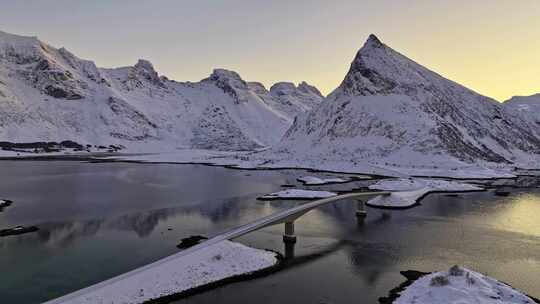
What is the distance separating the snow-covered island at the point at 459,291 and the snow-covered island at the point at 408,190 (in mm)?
38593

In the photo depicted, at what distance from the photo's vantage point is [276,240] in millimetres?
46875

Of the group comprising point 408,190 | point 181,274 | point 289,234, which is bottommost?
point 181,274

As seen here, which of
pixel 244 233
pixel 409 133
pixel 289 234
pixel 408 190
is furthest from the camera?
pixel 409 133

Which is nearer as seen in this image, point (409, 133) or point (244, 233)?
point (244, 233)

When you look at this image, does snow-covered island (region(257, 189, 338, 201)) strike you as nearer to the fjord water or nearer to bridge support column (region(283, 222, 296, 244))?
the fjord water

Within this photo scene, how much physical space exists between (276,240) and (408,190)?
4421 cm

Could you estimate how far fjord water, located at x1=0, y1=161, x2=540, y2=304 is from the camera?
3294cm

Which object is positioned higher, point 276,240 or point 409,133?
point 409,133

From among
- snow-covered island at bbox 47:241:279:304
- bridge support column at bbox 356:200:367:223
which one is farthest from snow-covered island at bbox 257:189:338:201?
snow-covered island at bbox 47:241:279:304

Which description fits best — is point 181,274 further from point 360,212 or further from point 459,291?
point 360,212

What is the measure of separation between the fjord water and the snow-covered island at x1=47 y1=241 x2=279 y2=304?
1.96 metres

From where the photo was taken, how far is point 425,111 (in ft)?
583

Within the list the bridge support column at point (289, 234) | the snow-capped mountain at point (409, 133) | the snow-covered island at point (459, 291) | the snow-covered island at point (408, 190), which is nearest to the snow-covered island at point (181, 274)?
the bridge support column at point (289, 234)

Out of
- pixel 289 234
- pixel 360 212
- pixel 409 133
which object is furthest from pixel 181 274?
pixel 409 133
